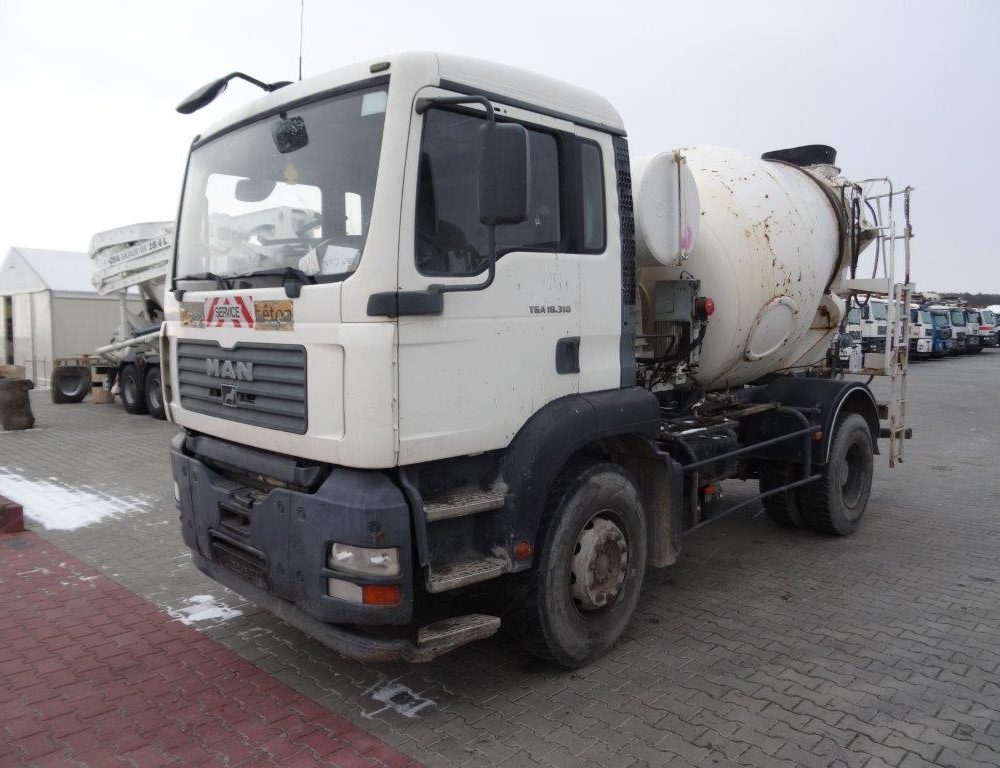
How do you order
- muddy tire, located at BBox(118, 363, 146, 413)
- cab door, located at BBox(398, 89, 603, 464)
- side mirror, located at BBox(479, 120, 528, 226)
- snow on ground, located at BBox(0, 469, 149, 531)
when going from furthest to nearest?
muddy tire, located at BBox(118, 363, 146, 413) → snow on ground, located at BBox(0, 469, 149, 531) → cab door, located at BBox(398, 89, 603, 464) → side mirror, located at BBox(479, 120, 528, 226)

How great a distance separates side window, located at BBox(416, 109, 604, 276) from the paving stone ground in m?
2.12

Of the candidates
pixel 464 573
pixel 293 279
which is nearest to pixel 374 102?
pixel 293 279

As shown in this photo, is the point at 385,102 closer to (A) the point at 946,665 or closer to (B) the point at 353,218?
(B) the point at 353,218

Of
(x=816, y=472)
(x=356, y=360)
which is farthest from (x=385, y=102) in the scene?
(x=816, y=472)

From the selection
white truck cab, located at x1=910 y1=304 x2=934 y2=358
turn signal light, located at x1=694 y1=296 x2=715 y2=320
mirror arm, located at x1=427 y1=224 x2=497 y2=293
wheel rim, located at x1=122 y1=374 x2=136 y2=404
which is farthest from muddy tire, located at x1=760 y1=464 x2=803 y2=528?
white truck cab, located at x1=910 y1=304 x2=934 y2=358

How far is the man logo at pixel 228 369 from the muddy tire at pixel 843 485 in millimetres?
4784

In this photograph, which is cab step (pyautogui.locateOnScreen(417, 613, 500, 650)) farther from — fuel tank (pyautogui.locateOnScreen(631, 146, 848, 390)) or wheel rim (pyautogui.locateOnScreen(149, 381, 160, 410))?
wheel rim (pyautogui.locateOnScreen(149, 381, 160, 410))

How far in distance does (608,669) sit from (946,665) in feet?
5.99

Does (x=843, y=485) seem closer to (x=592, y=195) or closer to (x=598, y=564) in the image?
(x=598, y=564)

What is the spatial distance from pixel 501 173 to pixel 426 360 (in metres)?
0.84

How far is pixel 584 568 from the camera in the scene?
3900 mm

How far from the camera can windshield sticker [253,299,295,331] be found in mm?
3338

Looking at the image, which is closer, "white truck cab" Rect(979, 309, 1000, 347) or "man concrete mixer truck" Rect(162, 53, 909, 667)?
"man concrete mixer truck" Rect(162, 53, 909, 667)

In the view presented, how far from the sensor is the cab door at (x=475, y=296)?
316 centimetres
